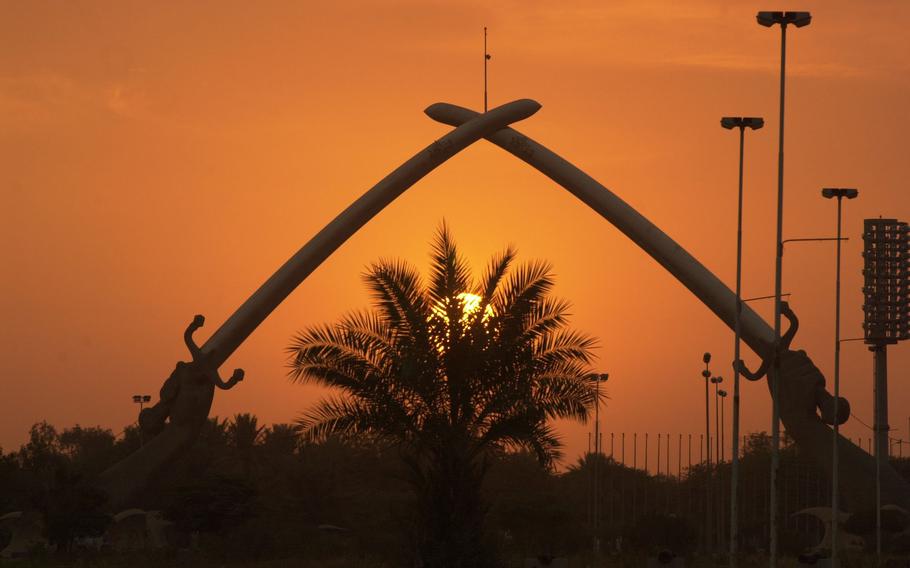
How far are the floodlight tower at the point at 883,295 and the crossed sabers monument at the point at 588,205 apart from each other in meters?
2.09

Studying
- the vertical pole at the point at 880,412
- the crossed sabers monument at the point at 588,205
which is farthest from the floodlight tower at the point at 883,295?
the crossed sabers monument at the point at 588,205

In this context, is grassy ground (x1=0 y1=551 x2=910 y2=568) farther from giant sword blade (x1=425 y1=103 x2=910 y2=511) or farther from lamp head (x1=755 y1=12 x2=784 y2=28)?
lamp head (x1=755 y1=12 x2=784 y2=28)

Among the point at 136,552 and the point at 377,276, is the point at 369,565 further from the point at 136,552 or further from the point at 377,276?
the point at 377,276

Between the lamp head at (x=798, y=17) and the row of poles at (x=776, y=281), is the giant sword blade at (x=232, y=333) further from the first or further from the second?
the lamp head at (x=798, y=17)

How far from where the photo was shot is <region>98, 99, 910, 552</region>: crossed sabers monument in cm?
4672

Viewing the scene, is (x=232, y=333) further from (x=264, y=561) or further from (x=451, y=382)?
(x=451, y=382)

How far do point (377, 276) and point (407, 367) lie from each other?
8.04 feet

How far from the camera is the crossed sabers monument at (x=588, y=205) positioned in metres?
46.7

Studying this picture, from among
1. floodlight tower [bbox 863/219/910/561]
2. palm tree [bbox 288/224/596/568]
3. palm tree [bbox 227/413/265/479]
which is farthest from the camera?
palm tree [bbox 227/413/265/479]

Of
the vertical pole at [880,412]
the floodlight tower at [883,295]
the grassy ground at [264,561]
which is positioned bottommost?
the grassy ground at [264,561]

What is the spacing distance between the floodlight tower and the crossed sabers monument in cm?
209

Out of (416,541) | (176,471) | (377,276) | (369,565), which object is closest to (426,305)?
(377,276)

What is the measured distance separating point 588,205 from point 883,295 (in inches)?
464

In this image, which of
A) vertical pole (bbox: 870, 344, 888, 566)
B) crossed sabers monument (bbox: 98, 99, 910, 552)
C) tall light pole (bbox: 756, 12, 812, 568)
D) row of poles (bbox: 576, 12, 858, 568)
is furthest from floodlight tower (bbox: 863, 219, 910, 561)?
tall light pole (bbox: 756, 12, 812, 568)
